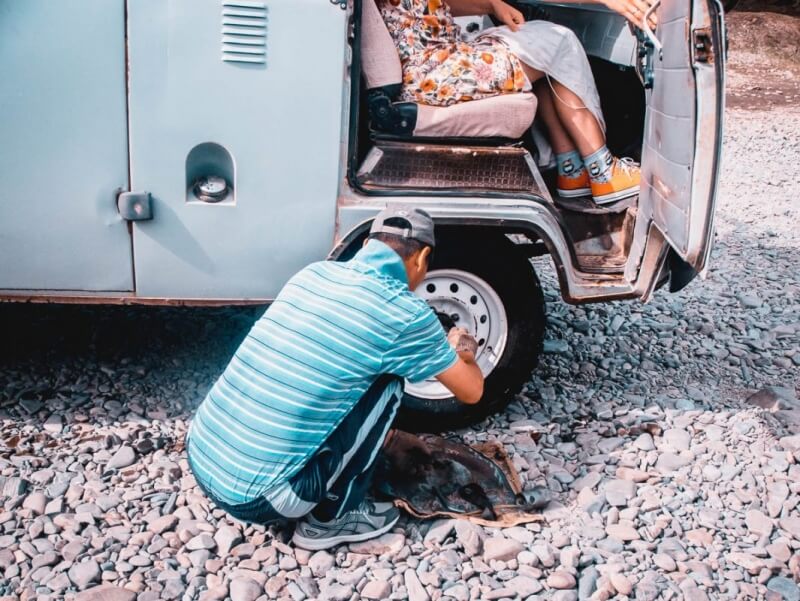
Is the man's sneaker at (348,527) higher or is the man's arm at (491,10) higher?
the man's arm at (491,10)

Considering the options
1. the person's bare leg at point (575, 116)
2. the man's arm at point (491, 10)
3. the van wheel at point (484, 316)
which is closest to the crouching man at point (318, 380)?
the van wheel at point (484, 316)

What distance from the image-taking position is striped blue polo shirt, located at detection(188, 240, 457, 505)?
2898mm

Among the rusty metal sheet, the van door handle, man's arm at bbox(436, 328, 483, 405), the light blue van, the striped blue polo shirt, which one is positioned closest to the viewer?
the striped blue polo shirt

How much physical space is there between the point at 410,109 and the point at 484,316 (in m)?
0.92

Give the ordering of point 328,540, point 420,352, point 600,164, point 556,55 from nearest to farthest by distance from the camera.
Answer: point 420,352
point 328,540
point 556,55
point 600,164

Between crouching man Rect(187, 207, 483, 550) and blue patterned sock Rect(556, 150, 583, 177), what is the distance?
4.35 feet

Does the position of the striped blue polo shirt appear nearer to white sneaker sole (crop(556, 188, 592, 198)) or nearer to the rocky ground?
the rocky ground

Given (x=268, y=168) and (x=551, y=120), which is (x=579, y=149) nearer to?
(x=551, y=120)

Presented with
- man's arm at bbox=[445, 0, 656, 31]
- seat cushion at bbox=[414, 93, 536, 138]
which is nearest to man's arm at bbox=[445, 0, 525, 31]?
man's arm at bbox=[445, 0, 656, 31]

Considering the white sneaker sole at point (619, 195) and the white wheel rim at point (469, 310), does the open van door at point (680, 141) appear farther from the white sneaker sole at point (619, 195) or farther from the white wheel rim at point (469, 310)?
the white wheel rim at point (469, 310)

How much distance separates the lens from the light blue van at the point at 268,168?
3.28 meters

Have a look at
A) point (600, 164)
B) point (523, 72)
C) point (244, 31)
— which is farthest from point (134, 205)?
point (600, 164)

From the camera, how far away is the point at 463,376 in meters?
3.17

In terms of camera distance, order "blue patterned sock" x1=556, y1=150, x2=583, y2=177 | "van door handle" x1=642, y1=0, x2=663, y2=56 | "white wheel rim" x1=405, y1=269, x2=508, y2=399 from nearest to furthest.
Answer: "van door handle" x1=642, y1=0, x2=663, y2=56
"white wheel rim" x1=405, y1=269, x2=508, y2=399
"blue patterned sock" x1=556, y1=150, x2=583, y2=177
